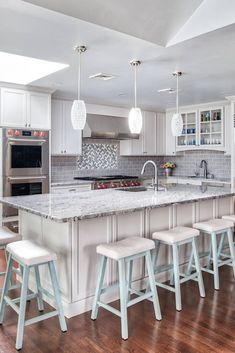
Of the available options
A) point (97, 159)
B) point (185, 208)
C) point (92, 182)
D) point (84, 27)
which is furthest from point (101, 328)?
point (97, 159)

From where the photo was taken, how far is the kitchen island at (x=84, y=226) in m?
2.66

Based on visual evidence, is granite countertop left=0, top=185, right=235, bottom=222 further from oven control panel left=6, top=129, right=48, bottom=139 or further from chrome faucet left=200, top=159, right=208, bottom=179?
chrome faucet left=200, top=159, right=208, bottom=179

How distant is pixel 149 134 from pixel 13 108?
323 centimetres

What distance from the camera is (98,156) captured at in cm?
675

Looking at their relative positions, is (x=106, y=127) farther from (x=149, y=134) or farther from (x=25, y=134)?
(x=25, y=134)

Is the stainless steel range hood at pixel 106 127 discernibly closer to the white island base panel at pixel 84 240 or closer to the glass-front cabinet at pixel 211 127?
the glass-front cabinet at pixel 211 127

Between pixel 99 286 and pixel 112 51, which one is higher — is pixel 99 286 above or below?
below

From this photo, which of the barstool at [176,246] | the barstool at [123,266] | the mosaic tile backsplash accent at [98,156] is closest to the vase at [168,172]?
the mosaic tile backsplash accent at [98,156]

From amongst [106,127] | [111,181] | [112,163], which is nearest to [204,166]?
[112,163]

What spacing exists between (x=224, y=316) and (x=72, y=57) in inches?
112

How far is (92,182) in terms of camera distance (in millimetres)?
5863

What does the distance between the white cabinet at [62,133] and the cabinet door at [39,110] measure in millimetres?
417

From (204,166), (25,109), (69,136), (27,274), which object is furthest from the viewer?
(204,166)

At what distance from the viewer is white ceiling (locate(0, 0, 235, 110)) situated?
8.54 ft
